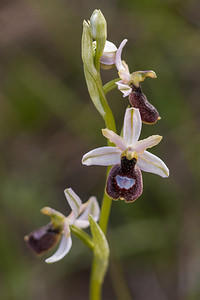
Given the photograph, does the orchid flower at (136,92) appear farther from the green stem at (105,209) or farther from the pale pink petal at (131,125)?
the green stem at (105,209)

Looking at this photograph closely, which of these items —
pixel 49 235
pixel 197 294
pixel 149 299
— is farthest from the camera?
pixel 149 299

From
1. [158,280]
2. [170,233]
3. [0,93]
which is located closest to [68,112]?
[0,93]

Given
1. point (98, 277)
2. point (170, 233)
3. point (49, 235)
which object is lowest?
point (170, 233)

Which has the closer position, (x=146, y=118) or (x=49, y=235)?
(x=146, y=118)

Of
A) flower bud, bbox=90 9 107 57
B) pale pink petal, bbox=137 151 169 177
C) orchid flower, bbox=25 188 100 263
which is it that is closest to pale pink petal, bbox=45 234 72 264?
orchid flower, bbox=25 188 100 263

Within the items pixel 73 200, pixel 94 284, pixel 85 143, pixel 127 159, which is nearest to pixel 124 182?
pixel 127 159

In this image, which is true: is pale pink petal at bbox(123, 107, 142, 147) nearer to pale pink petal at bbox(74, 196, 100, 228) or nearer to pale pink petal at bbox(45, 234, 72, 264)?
pale pink petal at bbox(74, 196, 100, 228)

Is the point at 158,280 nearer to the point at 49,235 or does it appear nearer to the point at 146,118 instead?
the point at 49,235
